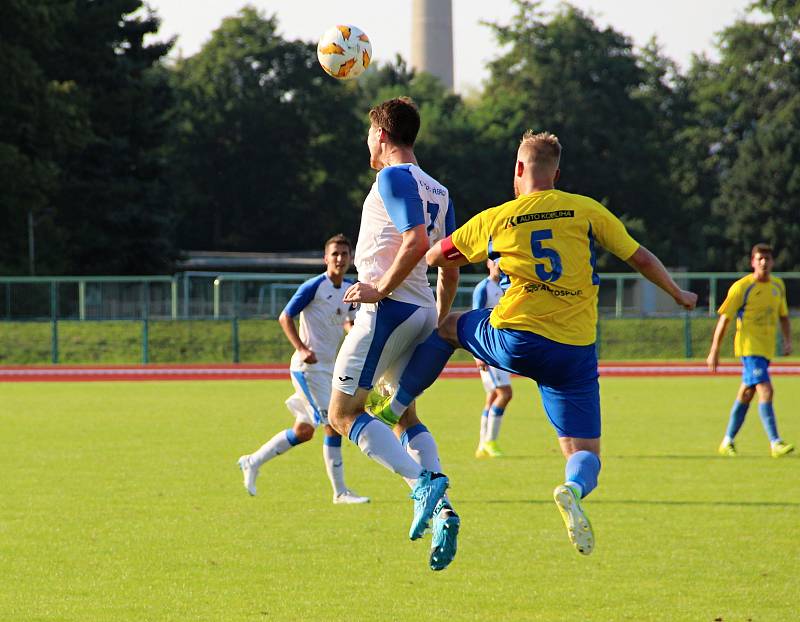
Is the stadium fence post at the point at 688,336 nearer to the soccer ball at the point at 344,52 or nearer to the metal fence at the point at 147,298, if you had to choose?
the metal fence at the point at 147,298

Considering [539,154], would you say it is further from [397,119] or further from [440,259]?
[397,119]

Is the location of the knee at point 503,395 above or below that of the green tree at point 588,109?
below

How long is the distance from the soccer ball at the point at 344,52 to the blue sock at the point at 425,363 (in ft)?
7.03

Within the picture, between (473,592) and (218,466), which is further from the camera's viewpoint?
(218,466)

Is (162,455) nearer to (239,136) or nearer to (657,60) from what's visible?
(239,136)

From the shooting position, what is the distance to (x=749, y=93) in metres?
80.6

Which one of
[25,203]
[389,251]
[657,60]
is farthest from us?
[657,60]

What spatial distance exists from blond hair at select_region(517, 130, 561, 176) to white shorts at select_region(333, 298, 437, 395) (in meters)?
1.06

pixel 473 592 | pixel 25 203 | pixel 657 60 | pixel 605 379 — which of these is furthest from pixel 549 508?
pixel 657 60

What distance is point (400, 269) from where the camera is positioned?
260 inches

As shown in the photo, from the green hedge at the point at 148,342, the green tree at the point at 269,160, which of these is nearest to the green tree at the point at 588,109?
the green tree at the point at 269,160

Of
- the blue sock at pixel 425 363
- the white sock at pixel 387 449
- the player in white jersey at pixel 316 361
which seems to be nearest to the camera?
the white sock at pixel 387 449

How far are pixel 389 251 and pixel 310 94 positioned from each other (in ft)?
229

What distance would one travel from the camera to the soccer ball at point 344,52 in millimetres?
8383
